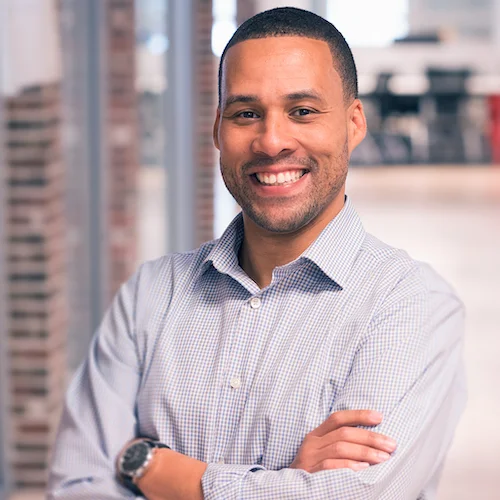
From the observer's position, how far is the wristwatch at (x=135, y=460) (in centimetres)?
165

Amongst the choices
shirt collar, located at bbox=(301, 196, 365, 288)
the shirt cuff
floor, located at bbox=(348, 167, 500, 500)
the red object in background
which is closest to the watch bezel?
the shirt cuff

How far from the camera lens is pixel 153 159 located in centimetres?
514

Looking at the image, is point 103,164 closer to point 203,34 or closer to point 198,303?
point 203,34

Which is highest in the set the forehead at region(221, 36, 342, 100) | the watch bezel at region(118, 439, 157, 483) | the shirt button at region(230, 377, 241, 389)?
the forehead at region(221, 36, 342, 100)

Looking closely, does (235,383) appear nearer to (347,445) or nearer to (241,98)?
(347,445)

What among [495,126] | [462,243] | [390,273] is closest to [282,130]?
[390,273]

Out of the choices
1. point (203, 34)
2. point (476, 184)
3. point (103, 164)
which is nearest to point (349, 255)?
point (103, 164)

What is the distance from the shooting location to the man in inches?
60.1

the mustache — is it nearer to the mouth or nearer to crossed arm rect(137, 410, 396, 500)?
the mouth

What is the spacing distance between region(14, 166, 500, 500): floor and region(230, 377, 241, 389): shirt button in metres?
2.21

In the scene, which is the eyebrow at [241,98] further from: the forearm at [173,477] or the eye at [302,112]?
the forearm at [173,477]

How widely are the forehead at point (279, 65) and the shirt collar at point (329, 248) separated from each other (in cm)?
22

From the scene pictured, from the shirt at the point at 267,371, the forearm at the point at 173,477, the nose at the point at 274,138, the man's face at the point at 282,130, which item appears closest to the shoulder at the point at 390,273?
the shirt at the point at 267,371

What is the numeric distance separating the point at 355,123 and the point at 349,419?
1.52ft
